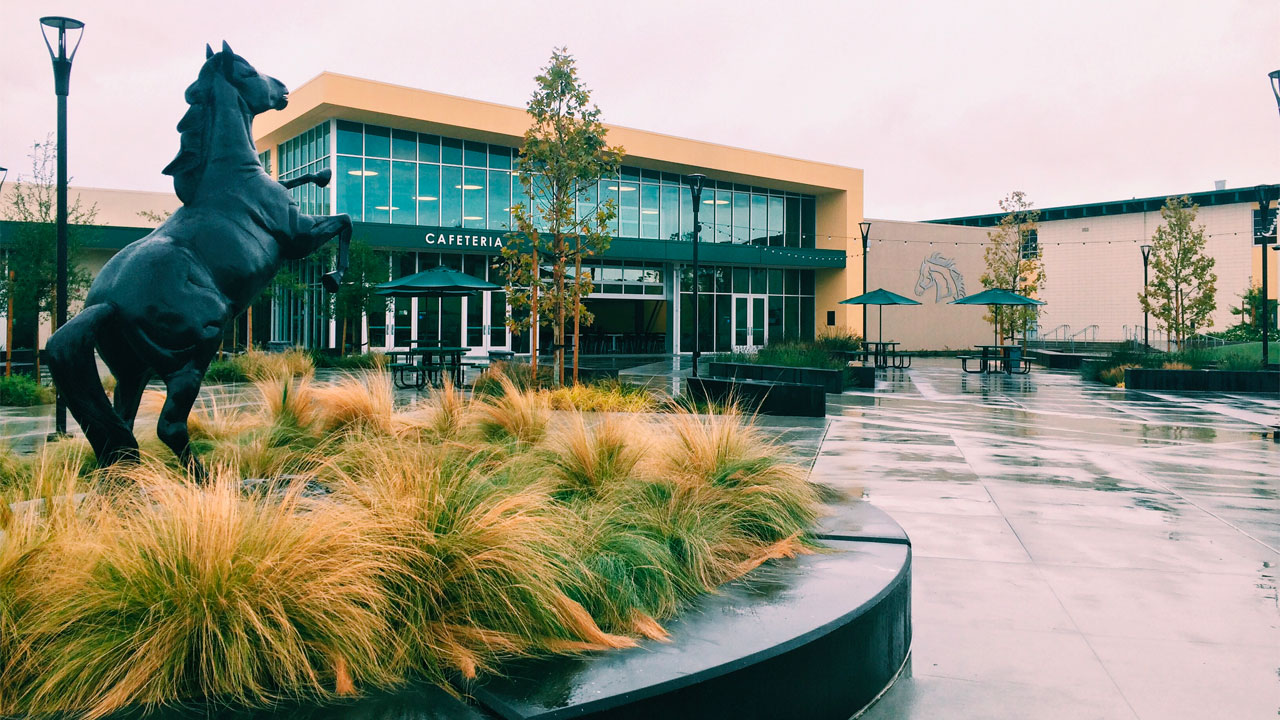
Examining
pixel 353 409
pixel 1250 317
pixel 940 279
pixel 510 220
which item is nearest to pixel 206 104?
pixel 353 409

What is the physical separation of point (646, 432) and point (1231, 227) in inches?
2161

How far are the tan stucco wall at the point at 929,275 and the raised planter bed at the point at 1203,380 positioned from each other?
2099 cm

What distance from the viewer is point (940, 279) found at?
44.9 meters

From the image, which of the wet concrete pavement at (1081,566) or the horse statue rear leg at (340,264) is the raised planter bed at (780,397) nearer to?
the wet concrete pavement at (1081,566)

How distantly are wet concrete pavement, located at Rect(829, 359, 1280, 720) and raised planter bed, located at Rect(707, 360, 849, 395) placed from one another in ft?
18.7

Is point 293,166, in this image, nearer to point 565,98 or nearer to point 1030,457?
point 565,98

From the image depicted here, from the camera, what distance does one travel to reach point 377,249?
30547mm

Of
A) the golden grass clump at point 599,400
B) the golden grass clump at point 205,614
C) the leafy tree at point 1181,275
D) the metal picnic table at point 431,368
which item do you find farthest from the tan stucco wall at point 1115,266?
the golden grass clump at point 205,614

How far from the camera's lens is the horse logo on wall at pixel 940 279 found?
44.2 m

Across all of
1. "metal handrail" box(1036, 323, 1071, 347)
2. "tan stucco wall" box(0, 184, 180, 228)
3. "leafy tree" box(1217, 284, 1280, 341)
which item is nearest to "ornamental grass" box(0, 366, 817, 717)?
"tan stucco wall" box(0, 184, 180, 228)

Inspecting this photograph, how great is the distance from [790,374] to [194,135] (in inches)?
539

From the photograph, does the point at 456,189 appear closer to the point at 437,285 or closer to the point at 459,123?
the point at 459,123

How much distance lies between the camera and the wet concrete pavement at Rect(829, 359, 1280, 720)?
3.51m

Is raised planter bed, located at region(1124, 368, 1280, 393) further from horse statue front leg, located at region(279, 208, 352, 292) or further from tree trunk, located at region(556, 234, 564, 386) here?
horse statue front leg, located at region(279, 208, 352, 292)
